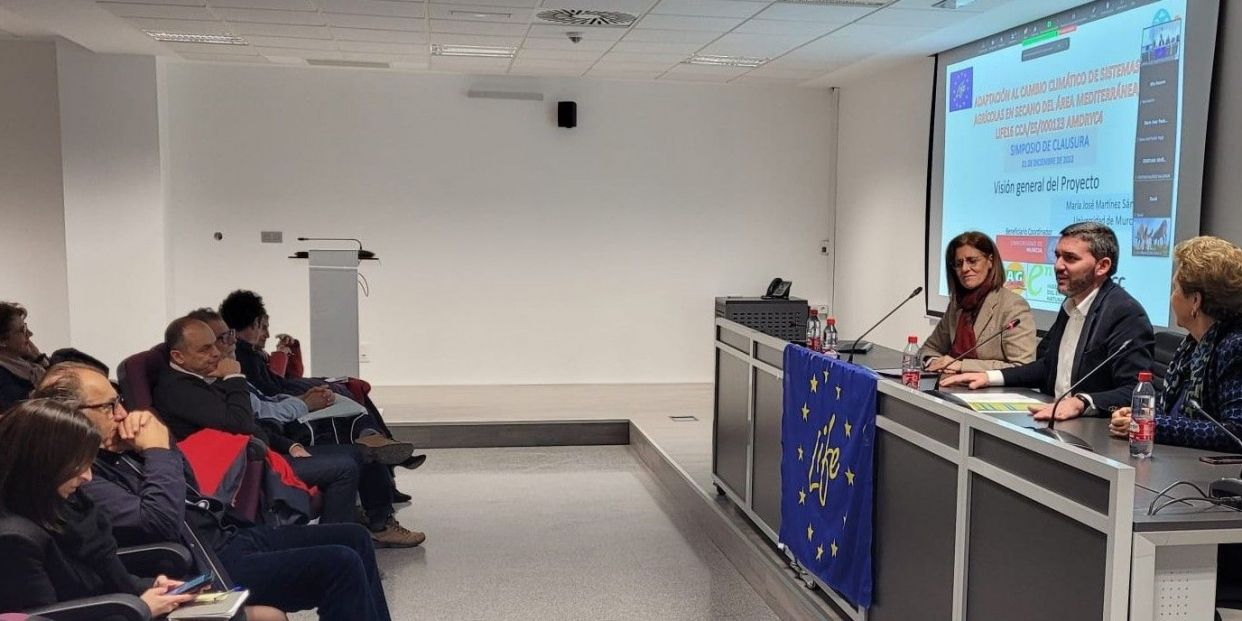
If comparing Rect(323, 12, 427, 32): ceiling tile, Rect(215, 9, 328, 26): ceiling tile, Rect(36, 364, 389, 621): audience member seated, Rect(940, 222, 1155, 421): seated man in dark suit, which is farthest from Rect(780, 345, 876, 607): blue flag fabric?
Rect(215, 9, 328, 26): ceiling tile

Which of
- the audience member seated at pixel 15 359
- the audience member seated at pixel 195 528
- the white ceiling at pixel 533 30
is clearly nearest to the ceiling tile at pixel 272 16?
the white ceiling at pixel 533 30

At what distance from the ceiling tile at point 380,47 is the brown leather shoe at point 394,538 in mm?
3635

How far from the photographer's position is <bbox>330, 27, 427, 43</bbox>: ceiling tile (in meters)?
6.41

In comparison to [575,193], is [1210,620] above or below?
below

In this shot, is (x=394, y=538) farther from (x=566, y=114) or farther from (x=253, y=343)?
(x=566, y=114)

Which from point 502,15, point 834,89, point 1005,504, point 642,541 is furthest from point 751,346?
point 834,89

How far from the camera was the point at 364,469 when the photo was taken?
4504 millimetres

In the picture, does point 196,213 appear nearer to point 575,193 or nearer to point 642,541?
point 575,193

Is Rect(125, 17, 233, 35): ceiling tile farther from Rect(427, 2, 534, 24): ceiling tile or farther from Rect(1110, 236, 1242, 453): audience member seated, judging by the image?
Rect(1110, 236, 1242, 453): audience member seated

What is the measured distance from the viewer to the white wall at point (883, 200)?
741 cm

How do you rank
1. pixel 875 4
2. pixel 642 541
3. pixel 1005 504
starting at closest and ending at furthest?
1. pixel 1005 504
2. pixel 642 541
3. pixel 875 4

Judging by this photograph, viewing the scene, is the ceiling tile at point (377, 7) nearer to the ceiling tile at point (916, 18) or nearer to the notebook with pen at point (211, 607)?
the ceiling tile at point (916, 18)

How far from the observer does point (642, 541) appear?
4668 millimetres

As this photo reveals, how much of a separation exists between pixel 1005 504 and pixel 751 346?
2067 millimetres
